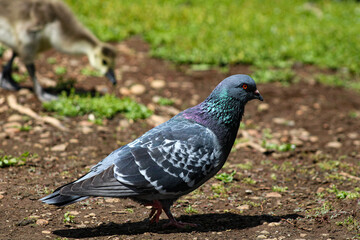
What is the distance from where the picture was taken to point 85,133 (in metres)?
6.85

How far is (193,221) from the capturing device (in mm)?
4871

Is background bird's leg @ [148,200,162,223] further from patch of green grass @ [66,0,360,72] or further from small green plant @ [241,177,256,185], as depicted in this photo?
patch of green grass @ [66,0,360,72]

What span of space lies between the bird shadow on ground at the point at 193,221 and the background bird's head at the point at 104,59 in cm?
386

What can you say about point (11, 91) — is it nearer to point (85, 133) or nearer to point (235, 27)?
point (85, 133)

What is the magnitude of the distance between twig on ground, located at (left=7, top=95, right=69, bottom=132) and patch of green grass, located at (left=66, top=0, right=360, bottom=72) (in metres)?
3.23

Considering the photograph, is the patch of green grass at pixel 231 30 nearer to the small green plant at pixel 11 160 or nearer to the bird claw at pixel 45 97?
the bird claw at pixel 45 97

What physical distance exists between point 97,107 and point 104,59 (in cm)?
119

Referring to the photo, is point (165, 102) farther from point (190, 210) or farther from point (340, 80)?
point (340, 80)

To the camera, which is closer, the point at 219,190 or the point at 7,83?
the point at 219,190

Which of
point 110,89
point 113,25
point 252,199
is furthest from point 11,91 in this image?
point 252,199

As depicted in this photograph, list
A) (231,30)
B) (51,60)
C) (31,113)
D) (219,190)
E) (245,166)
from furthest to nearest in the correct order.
→ (231,30) < (51,60) < (31,113) < (245,166) < (219,190)

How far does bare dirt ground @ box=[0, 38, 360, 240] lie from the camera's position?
463 cm

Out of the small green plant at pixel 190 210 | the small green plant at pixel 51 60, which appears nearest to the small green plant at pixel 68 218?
the small green plant at pixel 190 210

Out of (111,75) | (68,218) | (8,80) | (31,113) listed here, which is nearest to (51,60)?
(8,80)
